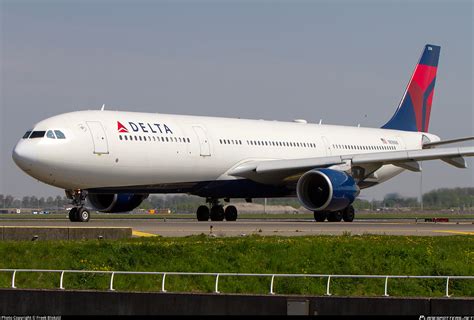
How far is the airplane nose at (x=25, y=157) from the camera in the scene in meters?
36.5

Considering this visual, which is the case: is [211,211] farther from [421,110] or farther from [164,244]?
[164,244]

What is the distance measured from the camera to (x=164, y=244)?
77.4 ft

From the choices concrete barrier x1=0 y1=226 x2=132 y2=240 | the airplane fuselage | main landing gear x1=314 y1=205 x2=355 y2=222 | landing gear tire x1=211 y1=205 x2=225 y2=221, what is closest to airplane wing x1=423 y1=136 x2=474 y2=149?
the airplane fuselage

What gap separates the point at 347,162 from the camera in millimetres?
43594

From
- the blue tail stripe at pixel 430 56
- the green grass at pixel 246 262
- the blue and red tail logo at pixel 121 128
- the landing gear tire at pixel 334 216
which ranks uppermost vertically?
the blue tail stripe at pixel 430 56

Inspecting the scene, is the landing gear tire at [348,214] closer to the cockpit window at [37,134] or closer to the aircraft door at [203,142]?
the aircraft door at [203,142]

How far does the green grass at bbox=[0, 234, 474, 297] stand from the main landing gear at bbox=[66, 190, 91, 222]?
12688 mm

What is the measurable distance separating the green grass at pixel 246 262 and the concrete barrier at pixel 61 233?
2.16 m

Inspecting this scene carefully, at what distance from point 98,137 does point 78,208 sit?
110 inches

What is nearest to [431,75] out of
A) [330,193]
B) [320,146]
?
[320,146]

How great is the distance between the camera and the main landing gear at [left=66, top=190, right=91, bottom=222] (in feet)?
122

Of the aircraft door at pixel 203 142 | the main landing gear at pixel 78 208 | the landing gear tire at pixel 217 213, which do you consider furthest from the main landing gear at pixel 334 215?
the main landing gear at pixel 78 208

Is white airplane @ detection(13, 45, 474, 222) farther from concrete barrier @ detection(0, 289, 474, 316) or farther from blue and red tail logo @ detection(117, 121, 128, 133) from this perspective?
concrete barrier @ detection(0, 289, 474, 316)

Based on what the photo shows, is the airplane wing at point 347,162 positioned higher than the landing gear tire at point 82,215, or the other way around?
the airplane wing at point 347,162
